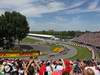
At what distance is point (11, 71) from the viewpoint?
61.1ft

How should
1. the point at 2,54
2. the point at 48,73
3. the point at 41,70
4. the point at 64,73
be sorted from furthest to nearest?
the point at 2,54, the point at 48,73, the point at 41,70, the point at 64,73

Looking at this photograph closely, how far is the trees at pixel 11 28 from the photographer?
4574 inches

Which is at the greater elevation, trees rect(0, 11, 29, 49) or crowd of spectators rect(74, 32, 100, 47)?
trees rect(0, 11, 29, 49)

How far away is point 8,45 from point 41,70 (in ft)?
341

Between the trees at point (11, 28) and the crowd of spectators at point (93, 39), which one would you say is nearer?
the trees at point (11, 28)

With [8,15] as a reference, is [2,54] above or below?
below

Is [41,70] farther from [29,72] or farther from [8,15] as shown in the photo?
[8,15]

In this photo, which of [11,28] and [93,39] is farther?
[93,39]

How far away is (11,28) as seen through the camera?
4577 inches

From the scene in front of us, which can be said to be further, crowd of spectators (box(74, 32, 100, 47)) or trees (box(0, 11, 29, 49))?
crowd of spectators (box(74, 32, 100, 47))

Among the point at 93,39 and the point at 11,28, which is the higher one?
the point at 11,28

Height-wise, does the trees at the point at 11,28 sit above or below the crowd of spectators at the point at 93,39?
above

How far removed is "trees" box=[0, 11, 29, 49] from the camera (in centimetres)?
11619

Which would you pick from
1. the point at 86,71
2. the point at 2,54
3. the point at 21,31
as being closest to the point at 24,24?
the point at 21,31
